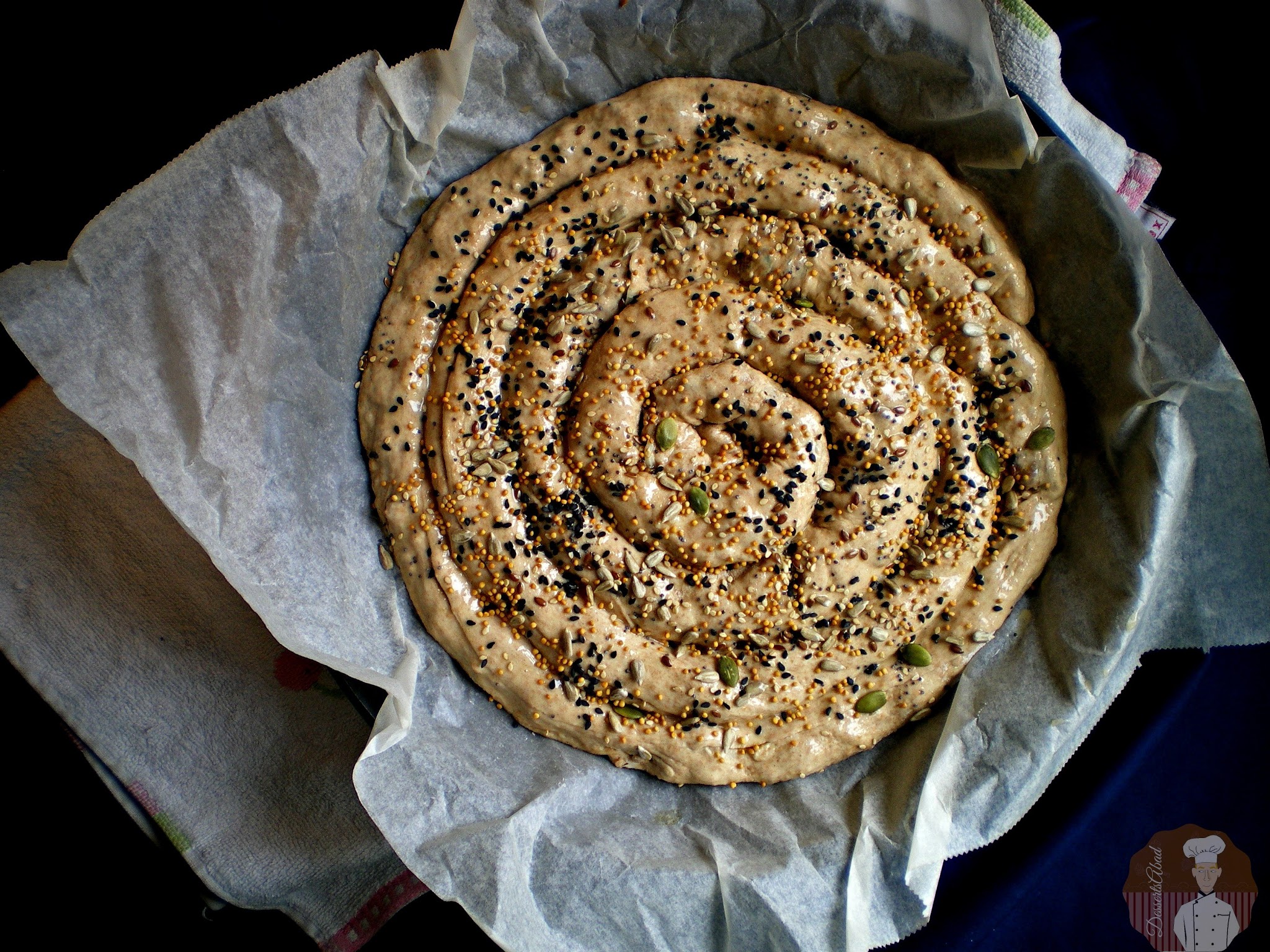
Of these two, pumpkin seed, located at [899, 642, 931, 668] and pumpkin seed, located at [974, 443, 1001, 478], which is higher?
pumpkin seed, located at [974, 443, 1001, 478]

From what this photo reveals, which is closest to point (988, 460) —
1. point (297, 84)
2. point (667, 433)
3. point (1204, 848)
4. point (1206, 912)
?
point (667, 433)

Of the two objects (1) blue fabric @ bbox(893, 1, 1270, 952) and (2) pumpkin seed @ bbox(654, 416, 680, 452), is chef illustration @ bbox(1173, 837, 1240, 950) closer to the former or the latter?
(1) blue fabric @ bbox(893, 1, 1270, 952)

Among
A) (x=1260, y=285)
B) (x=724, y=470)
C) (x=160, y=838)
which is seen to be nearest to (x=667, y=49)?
(x=724, y=470)

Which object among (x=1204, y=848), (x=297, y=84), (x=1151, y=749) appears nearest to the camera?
(x=1151, y=749)

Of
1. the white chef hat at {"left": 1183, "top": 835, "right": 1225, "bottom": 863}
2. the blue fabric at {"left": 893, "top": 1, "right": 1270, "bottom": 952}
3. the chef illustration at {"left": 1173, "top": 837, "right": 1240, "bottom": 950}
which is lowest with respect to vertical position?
the chef illustration at {"left": 1173, "top": 837, "right": 1240, "bottom": 950}

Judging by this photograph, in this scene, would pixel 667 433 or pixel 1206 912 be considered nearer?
pixel 667 433

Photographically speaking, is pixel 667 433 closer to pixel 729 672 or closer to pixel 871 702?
pixel 729 672

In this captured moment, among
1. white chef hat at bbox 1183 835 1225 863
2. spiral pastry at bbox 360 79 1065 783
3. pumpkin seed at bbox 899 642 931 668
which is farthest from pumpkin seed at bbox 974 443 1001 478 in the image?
white chef hat at bbox 1183 835 1225 863
